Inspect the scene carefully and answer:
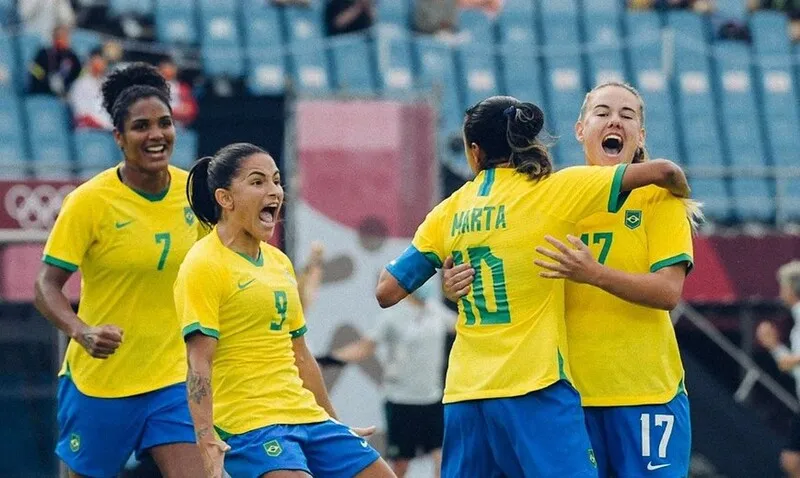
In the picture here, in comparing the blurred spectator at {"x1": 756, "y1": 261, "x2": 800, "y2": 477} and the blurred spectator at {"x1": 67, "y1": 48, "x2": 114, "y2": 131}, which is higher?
the blurred spectator at {"x1": 67, "y1": 48, "x2": 114, "y2": 131}

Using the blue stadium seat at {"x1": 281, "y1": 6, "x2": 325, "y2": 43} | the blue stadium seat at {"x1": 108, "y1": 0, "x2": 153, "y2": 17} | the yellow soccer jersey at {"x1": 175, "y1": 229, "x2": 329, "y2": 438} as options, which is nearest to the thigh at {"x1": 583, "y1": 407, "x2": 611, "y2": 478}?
the yellow soccer jersey at {"x1": 175, "y1": 229, "x2": 329, "y2": 438}

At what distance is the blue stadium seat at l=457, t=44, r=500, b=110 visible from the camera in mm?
17758

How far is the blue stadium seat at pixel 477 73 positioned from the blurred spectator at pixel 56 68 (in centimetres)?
424

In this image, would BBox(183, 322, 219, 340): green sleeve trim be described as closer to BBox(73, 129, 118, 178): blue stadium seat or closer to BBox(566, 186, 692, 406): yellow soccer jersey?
BBox(566, 186, 692, 406): yellow soccer jersey

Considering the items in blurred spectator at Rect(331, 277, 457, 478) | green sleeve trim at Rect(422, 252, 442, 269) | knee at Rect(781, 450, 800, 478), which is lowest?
knee at Rect(781, 450, 800, 478)

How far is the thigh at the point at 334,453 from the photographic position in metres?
6.70

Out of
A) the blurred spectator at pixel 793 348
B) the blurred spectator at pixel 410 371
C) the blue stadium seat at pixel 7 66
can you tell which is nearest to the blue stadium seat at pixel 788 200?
the blurred spectator at pixel 793 348

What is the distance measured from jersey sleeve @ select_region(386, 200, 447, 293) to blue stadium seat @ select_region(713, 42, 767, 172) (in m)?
11.6

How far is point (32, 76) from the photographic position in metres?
15.9

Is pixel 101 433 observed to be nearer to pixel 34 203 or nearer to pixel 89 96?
pixel 34 203

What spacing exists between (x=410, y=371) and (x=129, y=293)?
19.4 feet

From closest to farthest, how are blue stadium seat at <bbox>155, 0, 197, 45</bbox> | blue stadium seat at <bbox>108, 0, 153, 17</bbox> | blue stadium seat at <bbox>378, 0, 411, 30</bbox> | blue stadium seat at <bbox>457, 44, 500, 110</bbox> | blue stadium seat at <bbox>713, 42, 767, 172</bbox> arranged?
1. blue stadium seat at <bbox>108, 0, 153, 17</bbox>
2. blue stadium seat at <bbox>155, 0, 197, 45</bbox>
3. blue stadium seat at <bbox>457, 44, 500, 110</bbox>
4. blue stadium seat at <bbox>713, 42, 767, 172</bbox>
5. blue stadium seat at <bbox>378, 0, 411, 30</bbox>

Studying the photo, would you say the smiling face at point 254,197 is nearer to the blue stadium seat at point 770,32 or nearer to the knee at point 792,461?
the knee at point 792,461

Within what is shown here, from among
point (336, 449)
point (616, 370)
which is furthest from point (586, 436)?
point (336, 449)
